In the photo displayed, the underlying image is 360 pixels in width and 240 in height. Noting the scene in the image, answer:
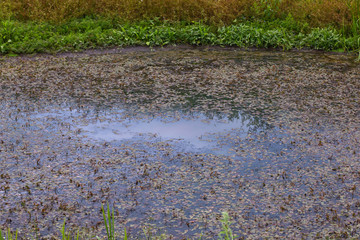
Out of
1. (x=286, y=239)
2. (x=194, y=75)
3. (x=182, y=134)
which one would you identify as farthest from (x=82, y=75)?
(x=286, y=239)

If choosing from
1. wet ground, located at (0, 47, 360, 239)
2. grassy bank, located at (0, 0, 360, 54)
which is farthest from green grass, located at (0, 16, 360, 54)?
wet ground, located at (0, 47, 360, 239)

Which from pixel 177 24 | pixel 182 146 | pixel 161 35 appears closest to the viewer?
pixel 182 146

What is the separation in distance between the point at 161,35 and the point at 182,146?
425cm

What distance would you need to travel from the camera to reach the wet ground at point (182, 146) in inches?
112

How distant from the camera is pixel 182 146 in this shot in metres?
3.91

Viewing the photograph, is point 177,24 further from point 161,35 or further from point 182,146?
point 182,146

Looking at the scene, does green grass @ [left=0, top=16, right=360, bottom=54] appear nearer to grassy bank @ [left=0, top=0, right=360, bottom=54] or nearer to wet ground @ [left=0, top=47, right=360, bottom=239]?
grassy bank @ [left=0, top=0, right=360, bottom=54]

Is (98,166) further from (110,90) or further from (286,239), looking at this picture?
(110,90)

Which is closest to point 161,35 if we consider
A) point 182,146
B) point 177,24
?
point 177,24

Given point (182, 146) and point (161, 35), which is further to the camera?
point (161, 35)

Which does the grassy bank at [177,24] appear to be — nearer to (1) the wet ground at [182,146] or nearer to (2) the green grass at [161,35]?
(2) the green grass at [161,35]

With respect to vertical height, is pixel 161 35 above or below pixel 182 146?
below

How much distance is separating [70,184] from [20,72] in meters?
3.33

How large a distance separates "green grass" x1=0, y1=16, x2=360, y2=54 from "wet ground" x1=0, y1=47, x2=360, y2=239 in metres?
0.88
